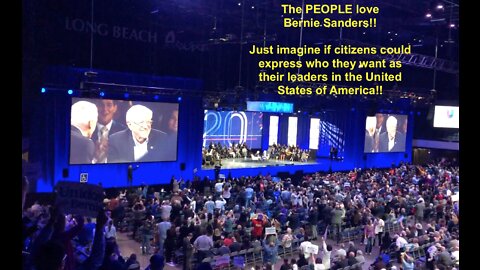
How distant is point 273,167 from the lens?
2212 cm

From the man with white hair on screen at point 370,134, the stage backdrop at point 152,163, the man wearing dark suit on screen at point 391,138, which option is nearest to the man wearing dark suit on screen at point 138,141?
the stage backdrop at point 152,163

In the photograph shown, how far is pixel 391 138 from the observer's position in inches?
1117

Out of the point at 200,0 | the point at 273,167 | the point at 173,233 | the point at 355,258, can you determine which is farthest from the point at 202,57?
the point at 355,258

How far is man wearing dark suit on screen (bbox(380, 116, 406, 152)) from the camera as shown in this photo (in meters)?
27.9

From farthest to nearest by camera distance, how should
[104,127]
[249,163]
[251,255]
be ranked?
1. [249,163]
2. [104,127]
3. [251,255]

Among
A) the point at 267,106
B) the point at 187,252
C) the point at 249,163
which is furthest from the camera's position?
the point at 249,163

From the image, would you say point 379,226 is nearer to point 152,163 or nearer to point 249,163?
point 152,163

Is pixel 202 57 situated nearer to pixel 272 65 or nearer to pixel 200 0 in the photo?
pixel 200 0

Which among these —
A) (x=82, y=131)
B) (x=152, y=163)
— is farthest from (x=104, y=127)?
(x=152, y=163)

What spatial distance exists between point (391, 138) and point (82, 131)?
63.5 feet

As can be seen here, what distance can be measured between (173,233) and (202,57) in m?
11.1

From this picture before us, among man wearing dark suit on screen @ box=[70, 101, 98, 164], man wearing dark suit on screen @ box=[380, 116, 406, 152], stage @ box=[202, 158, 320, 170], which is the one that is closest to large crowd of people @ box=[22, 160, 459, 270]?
man wearing dark suit on screen @ box=[70, 101, 98, 164]

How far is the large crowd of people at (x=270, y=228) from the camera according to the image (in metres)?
6.75

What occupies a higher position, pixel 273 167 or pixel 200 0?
pixel 200 0
